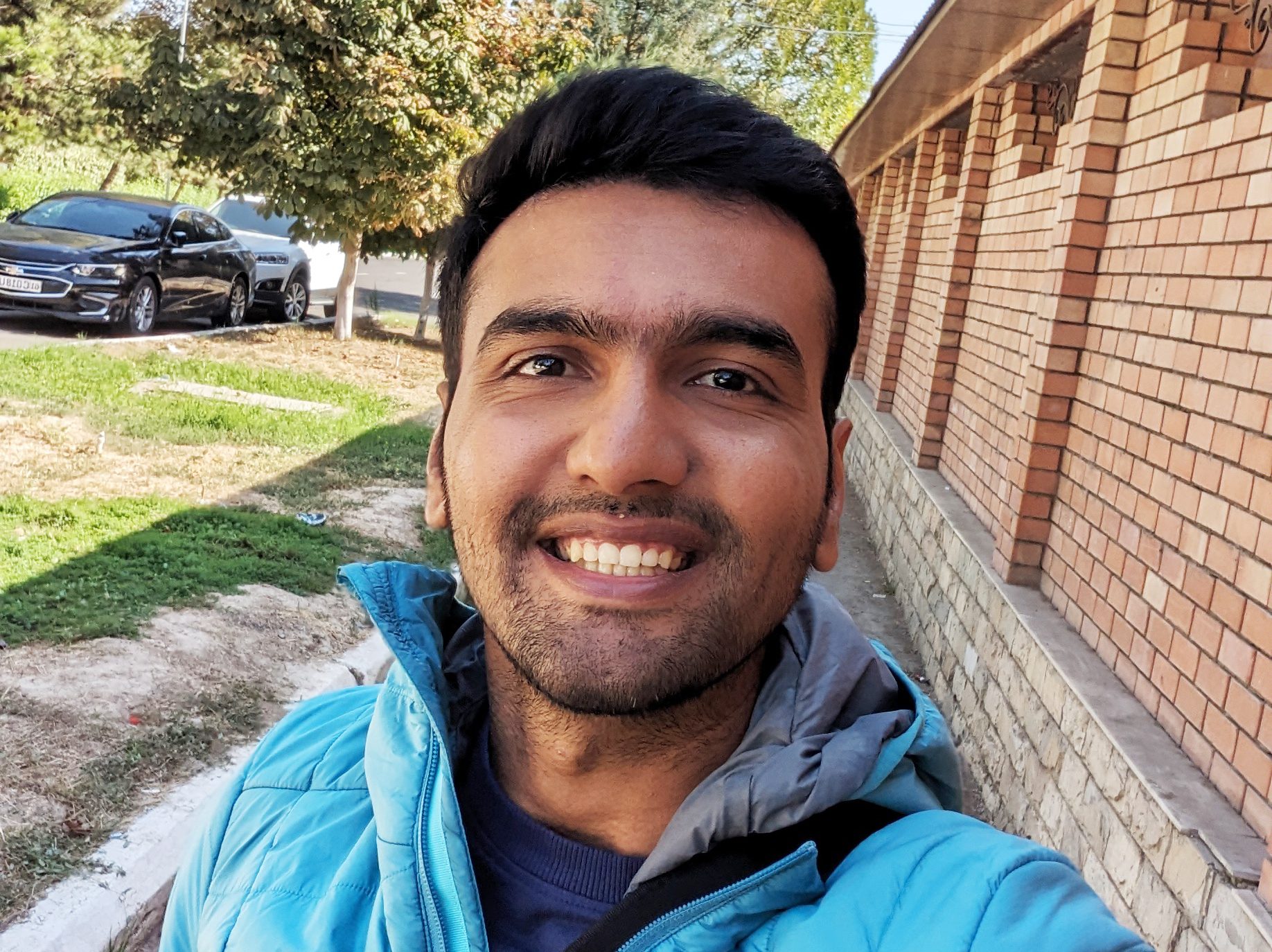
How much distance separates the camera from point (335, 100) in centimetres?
1298

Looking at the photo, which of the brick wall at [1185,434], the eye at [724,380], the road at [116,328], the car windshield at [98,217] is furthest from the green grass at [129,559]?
the car windshield at [98,217]

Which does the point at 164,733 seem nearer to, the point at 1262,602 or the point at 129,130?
the point at 1262,602

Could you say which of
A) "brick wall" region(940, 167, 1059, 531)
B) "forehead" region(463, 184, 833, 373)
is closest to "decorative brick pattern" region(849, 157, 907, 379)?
"brick wall" region(940, 167, 1059, 531)

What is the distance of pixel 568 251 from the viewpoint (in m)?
1.67

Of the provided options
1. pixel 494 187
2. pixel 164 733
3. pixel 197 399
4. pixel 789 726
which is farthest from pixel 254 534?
pixel 789 726

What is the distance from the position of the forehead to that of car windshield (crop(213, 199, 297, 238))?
57.3 ft

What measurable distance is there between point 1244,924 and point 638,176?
199 centimetres

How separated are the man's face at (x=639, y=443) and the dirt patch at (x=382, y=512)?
536 cm

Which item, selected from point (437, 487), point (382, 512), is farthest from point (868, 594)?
point (437, 487)

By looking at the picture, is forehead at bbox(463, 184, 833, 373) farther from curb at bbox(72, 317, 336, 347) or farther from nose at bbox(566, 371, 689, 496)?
curb at bbox(72, 317, 336, 347)

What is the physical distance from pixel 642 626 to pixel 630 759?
0.24m

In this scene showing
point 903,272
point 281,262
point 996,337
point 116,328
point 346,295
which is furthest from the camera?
point 281,262

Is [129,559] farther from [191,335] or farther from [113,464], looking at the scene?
[191,335]

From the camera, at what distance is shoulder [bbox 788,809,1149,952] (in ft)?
3.82
